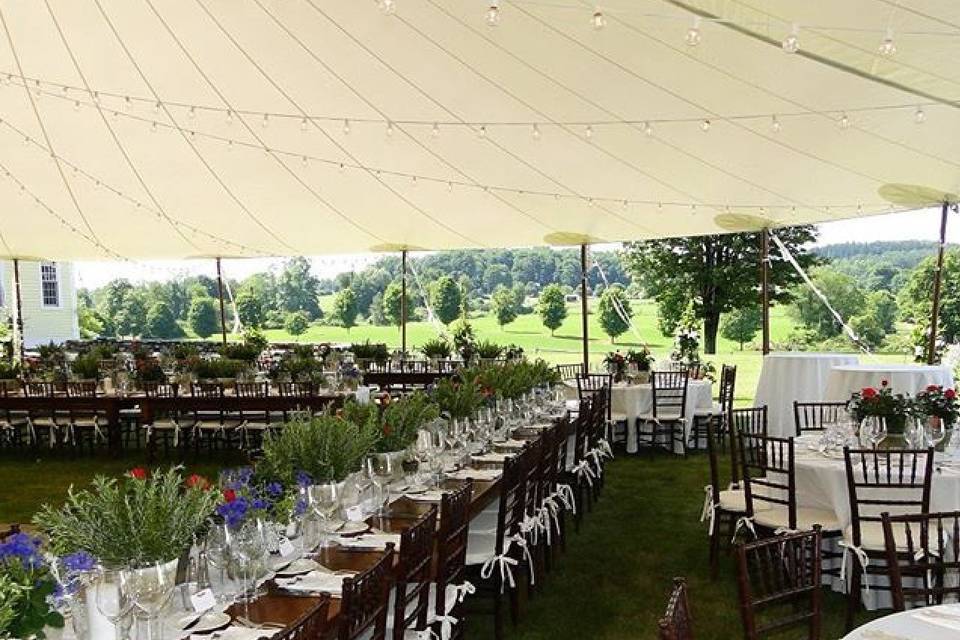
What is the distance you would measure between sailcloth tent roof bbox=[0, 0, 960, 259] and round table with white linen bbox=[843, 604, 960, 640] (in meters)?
3.33

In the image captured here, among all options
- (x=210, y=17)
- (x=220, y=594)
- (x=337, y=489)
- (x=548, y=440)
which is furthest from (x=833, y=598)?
A: (x=210, y=17)

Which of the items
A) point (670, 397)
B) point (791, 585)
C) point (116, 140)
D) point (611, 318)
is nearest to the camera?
point (791, 585)

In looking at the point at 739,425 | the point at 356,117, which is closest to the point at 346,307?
the point at 356,117

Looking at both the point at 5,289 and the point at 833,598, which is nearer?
the point at 833,598

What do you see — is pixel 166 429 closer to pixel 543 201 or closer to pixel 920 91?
pixel 543 201

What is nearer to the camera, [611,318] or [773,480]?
[773,480]

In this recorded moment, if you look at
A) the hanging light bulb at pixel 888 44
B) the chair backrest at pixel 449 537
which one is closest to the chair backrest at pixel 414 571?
the chair backrest at pixel 449 537

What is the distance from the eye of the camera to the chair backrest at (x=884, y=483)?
171 inches

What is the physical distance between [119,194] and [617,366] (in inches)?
283

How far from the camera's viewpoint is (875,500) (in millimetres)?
4551

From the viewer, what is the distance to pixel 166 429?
9352 mm

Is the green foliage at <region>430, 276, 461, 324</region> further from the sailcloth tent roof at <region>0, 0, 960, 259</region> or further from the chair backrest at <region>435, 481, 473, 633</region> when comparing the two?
the chair backrest at <region>435, 481, 473, 633</region>

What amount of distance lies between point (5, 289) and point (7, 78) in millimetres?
16298

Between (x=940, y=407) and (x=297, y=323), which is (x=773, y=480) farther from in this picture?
(x=297, y=323)
